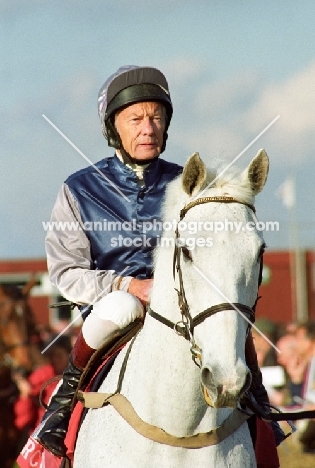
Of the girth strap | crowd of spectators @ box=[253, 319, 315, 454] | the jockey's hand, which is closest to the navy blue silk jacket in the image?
the jockey's hand

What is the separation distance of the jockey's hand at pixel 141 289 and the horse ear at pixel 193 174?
2.39 feet

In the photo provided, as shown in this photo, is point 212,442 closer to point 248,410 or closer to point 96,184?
point 248,410

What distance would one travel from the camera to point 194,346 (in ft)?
14.4

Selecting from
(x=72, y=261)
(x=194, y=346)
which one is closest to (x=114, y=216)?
(x=72, y=261)

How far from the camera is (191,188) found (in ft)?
15.4

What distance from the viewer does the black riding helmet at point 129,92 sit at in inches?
229

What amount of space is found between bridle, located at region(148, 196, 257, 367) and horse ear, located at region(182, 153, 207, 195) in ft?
0.32

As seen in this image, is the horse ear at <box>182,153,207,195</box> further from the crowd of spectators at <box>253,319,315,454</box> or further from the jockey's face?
the crowd of spectators at <box>253,319,315,454</box>

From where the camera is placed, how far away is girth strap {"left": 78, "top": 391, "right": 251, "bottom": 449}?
4695mm

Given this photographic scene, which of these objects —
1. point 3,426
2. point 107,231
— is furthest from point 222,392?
point 3,426

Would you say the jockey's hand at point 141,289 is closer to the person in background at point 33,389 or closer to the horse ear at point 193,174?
the horse ear at point 193,174

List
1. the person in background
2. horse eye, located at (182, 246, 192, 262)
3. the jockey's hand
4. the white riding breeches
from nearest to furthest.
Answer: horse eye, located at (182, 246, 192, 262)
the white riding breeches
the jockey's hand
the person in background

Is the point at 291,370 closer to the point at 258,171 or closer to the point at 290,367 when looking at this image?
the point at 290,367

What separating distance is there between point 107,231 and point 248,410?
137 cm
